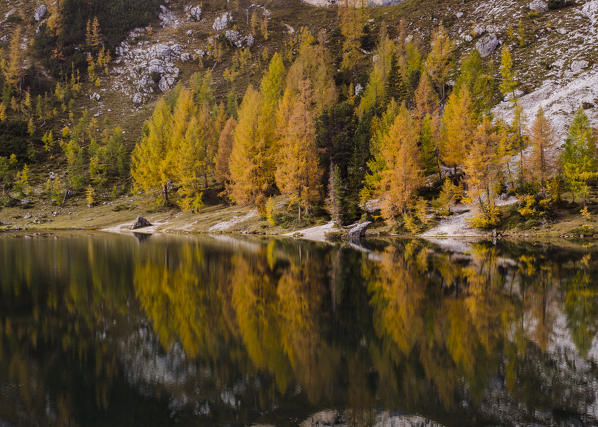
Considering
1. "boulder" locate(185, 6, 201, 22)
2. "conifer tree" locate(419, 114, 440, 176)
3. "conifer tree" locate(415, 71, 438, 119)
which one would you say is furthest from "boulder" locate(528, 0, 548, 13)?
"boulder" locate(185, 6, 201, 22)

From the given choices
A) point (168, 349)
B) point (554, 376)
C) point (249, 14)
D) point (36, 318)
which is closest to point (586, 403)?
point (554, 376)

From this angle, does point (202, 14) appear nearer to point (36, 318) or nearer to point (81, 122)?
point (81, 122)

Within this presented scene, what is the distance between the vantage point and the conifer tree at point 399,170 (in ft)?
163

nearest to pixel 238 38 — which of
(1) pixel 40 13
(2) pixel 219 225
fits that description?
(1) pixel 40 13

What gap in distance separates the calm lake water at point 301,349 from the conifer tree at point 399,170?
92.5 ft

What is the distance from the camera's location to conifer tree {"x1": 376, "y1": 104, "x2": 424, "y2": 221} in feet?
163

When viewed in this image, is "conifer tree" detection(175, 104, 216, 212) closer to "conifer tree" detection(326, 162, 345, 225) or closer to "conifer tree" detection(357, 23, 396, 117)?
"conifer tree" detection(326, 162, 345, 225)

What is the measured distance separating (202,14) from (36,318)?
20332 cm

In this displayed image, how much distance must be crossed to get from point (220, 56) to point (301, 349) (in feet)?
542

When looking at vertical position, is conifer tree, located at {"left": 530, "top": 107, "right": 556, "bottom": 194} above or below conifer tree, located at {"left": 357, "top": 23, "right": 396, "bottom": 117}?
below

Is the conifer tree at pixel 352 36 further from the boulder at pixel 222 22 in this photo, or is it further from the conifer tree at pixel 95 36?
the conifer tree at pixel 95 36

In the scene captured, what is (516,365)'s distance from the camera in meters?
9.63

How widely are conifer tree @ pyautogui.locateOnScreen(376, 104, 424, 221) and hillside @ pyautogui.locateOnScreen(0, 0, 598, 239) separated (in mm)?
5191

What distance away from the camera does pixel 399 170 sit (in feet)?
163
